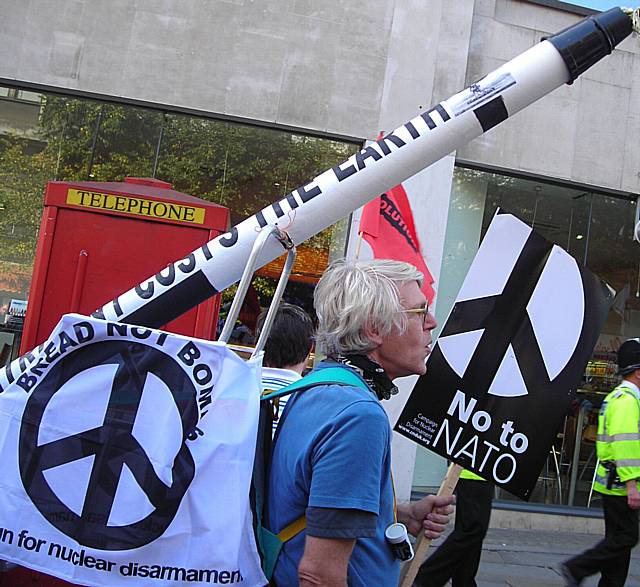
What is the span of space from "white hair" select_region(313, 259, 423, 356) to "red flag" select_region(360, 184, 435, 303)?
3303 mm

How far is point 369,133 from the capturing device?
7652 mm

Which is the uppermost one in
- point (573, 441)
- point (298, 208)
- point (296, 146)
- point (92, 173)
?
point (296, 146)

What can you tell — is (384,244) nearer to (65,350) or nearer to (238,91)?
(238,91)

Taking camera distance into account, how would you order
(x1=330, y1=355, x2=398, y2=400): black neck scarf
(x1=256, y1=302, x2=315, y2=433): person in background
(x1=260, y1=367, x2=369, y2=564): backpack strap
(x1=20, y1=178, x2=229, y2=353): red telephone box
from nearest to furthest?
(x1=260, y1=367, x2=369, y2=564): backpack strap < (x1=330, y1=355, x2=398, y2=400): black neck scarf < (x1=256, y1=302, x2=315, y2=433): person in background < (x1=20, y1=178, x2=229, y2=353): red telephone box

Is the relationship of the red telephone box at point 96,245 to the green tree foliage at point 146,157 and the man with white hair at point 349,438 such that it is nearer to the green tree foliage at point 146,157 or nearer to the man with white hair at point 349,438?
the man with white hair at point 349,438

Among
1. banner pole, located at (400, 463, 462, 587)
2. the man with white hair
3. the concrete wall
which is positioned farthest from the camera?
the concrete wall

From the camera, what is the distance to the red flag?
5.29 meters

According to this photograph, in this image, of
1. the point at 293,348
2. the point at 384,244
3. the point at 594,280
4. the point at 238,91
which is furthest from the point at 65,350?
the point at 238,91

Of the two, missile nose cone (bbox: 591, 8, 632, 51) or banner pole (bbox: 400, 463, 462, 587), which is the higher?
missile nose cone (bbox: 591, 8, 632, 51)

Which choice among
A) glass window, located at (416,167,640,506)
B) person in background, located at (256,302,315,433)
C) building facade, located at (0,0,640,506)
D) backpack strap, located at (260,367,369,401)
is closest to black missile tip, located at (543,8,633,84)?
backpack strap, located at (260,367,369,401)

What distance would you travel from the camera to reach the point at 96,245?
3941mm

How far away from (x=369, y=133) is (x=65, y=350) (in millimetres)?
6378

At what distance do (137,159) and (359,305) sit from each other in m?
6.33

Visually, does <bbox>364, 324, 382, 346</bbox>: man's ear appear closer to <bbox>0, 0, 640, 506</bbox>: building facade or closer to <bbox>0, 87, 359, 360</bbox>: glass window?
<bbox>0, 0, 640, 506</bbox>: building facade
